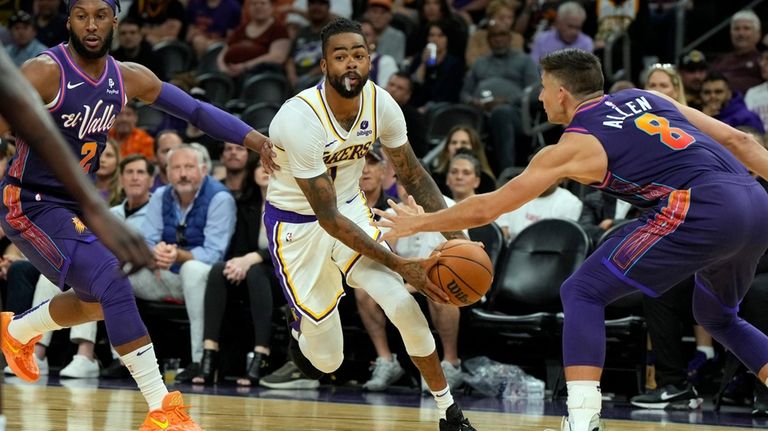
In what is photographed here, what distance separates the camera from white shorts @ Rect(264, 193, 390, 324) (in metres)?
5.70

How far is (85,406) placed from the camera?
6504mm

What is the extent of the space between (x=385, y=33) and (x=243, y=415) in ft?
22.2

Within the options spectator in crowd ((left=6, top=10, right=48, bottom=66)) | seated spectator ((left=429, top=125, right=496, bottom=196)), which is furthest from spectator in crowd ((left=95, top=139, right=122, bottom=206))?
spectator in crowd ((left=6, top=10, right=48, bottom=66))

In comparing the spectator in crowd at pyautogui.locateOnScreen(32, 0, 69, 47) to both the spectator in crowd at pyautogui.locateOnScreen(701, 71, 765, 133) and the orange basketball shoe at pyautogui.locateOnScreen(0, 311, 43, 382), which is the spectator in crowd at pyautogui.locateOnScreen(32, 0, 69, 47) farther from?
the orange basketball shoe at pyautogui.locateOnScreen(0, 311, 43, 382)

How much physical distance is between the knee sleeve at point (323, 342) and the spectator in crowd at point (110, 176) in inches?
168

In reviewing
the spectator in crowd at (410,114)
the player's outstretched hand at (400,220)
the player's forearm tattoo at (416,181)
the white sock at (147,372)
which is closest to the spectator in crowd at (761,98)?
the spectator in crowd at (410,114)

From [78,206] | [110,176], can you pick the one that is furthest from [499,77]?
[78,206]

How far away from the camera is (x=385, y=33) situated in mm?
12203

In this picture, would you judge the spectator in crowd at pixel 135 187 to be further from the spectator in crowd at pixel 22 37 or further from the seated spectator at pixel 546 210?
the spectator in crowd at pixel 22 37

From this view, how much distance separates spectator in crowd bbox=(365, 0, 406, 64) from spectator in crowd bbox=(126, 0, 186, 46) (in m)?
3.46

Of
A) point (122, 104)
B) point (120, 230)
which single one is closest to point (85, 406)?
point (122, 104)

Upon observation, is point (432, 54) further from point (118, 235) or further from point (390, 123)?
point (118, 235)

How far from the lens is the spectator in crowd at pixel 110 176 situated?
31.4 feet

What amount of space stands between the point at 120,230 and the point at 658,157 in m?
2.86
